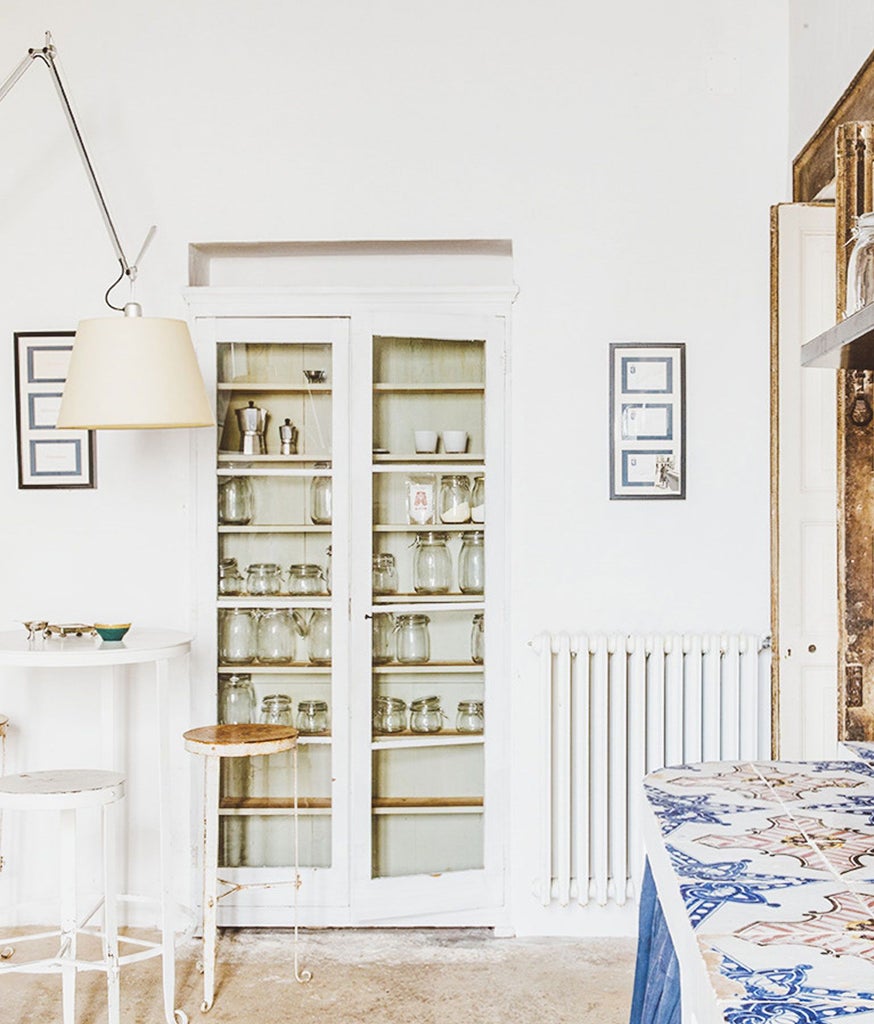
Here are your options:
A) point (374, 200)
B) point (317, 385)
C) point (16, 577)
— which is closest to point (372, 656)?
point (317, 385)

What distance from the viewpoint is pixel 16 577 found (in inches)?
157

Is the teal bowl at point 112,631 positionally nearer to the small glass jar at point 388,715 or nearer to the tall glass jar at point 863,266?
the small glass jar at point 388,715

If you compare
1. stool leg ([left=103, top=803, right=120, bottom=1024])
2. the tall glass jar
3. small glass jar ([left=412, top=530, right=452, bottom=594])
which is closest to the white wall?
small glass jar ([left=412, top=530, right=452, bottom=594])

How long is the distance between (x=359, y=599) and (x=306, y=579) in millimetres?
200

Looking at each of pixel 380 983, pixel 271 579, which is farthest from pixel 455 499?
pixel 380 983

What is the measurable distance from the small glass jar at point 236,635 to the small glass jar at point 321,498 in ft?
1.26

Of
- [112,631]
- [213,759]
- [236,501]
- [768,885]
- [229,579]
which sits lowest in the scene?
[213,759]

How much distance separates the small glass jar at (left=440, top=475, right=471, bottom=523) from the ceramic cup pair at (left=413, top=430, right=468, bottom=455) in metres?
0.10

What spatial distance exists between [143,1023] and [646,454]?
2229 millimetres

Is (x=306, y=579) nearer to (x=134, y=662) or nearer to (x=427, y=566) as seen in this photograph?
(x=427, y=566)

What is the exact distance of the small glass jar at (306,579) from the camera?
402cm

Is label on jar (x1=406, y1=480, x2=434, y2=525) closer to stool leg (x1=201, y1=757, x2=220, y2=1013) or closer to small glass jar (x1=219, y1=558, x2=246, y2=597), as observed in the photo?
small glass jar (x1=219, y1=558, x2=246, y2=597)

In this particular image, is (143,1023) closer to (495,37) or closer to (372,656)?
(372,656)

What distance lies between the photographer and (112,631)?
3.30 meters
